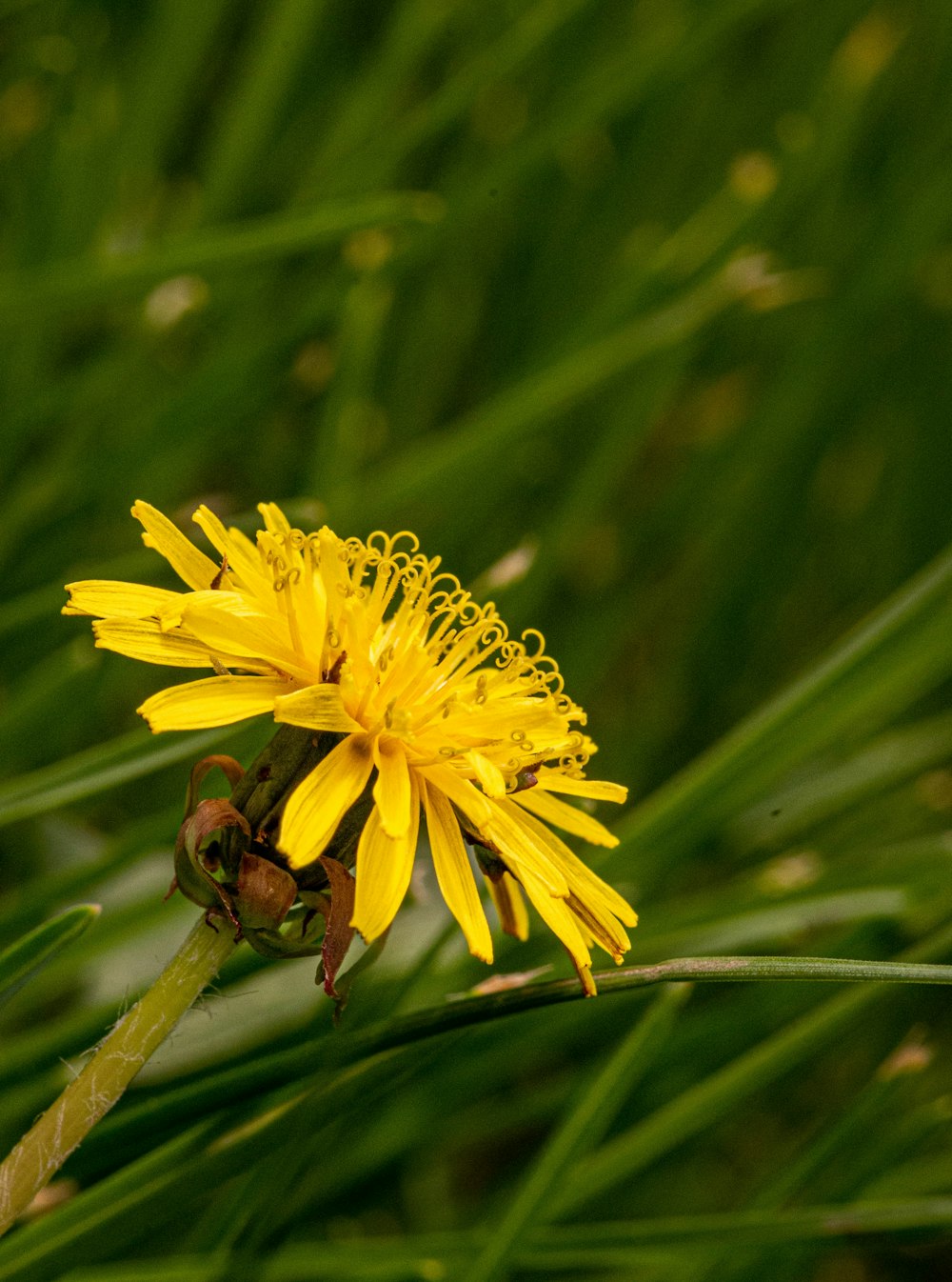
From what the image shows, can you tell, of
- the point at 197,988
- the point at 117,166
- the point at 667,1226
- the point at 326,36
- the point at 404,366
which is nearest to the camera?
the point at 197,988

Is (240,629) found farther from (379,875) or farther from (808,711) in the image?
(808,711)

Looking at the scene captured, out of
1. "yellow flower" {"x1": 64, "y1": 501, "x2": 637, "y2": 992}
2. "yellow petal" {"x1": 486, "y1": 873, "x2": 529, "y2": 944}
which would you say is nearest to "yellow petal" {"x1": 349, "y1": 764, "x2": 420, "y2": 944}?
"yellow flower" {"x1": 64, "y1": 501, "x2": 637, "y2": 992}

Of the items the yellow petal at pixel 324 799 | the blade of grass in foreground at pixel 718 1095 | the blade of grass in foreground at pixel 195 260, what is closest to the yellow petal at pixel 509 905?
the yellow petal at pixel 324 799

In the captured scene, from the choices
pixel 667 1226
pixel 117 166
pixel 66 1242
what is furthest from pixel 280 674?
pixel 117 166

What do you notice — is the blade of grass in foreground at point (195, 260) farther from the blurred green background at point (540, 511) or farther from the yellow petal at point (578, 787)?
the yellow petal at point (578, 787)

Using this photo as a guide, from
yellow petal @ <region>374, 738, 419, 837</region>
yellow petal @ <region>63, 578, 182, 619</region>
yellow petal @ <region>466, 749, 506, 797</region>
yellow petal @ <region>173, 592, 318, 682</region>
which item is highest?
yellow petal @ <region>63, 578, 182, 619</region>

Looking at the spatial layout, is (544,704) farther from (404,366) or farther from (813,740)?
(404,366)

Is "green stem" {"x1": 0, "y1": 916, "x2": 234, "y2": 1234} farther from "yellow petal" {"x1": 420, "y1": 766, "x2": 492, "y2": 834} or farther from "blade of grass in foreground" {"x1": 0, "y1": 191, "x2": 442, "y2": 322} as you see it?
"blade of grass in foreground" {"x1": 0, "y1": 191, "x2": 442, "y2": 322}
